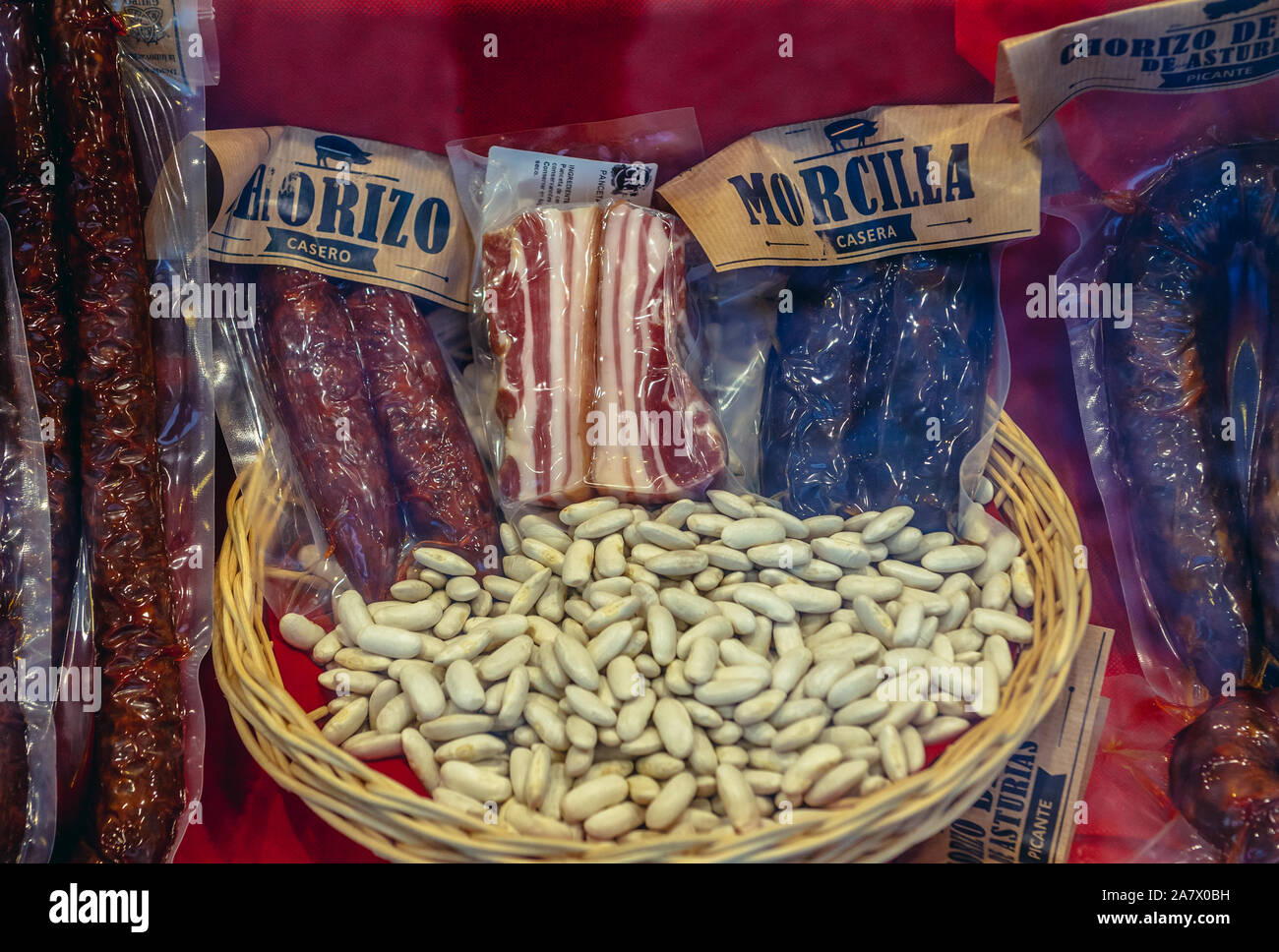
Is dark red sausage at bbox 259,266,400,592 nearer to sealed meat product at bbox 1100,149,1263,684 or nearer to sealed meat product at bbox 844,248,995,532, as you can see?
sealed meat product at bbox 844,248,995,532

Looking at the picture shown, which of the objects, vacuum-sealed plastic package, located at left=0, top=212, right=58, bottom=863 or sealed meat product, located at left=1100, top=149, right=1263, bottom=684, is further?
sealed meat product, located at left=1100, top=149, right=1263, bottom=684

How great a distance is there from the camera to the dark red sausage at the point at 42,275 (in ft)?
3.90

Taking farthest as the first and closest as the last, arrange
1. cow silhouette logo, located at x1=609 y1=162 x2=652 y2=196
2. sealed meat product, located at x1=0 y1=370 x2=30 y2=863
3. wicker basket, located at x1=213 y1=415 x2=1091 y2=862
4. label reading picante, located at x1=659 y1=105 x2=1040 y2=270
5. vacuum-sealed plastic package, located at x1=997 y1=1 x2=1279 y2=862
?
cow silhouette logo, located at x1=609 y1=162 x2=652 y2=196
label reading picante, located at x1=659 y1=105 x2=1040 y2=270
vacuum-sealed plastic package, located at x1=997 y1=1 x2=1279 y2=862
sealed meat product, located at x1=0 y1=370 x2=30 y2=863
wicker basket, located at x1=213 y1=415 x2=1091 y2=862

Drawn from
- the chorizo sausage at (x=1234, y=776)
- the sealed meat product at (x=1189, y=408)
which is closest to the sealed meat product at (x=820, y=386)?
the sealed meat product at (x=1189, y=408)

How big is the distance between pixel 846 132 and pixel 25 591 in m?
1.39

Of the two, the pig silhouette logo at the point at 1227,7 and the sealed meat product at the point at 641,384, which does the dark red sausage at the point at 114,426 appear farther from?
the pig silhouette logo at the point at 1227,7

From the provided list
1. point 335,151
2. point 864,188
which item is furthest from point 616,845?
point 335,151

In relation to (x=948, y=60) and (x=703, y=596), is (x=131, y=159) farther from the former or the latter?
(x=948, y=60)

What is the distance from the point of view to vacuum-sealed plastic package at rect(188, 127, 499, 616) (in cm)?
139

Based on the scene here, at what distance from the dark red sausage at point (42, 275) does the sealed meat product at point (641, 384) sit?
2.52 feet

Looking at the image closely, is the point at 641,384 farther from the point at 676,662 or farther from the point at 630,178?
the point at 676,662

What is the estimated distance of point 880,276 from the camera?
1.45 meters

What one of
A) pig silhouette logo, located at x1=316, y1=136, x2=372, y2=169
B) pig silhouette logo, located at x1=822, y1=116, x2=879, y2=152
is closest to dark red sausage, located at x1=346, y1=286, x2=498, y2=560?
pig silhouette logo, located at x1=316, y1=136, x2=372, y2=169

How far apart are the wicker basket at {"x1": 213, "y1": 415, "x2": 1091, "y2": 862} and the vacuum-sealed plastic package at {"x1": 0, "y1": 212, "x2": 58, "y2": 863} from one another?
0.73 ft
